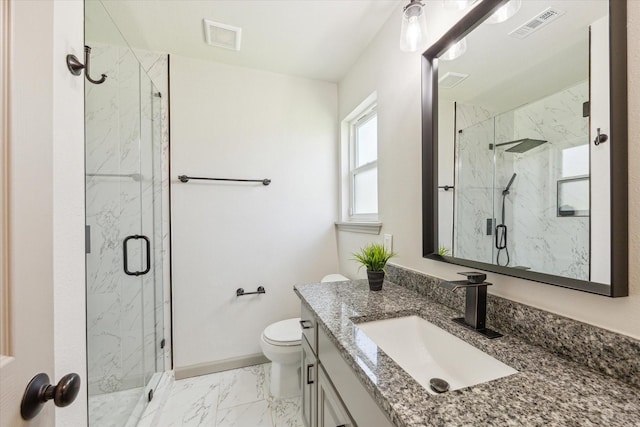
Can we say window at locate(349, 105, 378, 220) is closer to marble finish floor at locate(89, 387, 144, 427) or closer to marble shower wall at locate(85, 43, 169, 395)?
marble shower wall at locate(85, 43, 169, 395)

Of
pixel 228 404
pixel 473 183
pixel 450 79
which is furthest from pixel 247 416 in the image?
pixel 450 79

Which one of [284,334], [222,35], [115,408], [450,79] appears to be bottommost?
[115,408]

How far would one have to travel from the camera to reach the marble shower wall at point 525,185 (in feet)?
2.40

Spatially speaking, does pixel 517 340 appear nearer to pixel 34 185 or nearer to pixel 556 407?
pixel 556 407

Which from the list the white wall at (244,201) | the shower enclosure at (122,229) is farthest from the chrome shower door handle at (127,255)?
the white wall at (244,201)

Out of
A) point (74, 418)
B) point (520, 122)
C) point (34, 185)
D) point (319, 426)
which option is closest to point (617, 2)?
point (520, 122)

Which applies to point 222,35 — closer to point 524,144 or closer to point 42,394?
point 524,144

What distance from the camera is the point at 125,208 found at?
149 centimetres

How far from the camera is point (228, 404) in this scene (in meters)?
1.71

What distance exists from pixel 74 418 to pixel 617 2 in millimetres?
1810

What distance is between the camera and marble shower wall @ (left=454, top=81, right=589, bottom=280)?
731 millimetres

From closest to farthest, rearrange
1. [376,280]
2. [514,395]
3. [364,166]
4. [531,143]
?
[514,395] → [531,143] → [376,280] → [364,166]

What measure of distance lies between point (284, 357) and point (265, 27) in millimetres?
2126

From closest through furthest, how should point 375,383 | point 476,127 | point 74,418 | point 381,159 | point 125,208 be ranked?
point 375,383 → point 74,418 → point 476,127 → point 125,208 → point 381,159
